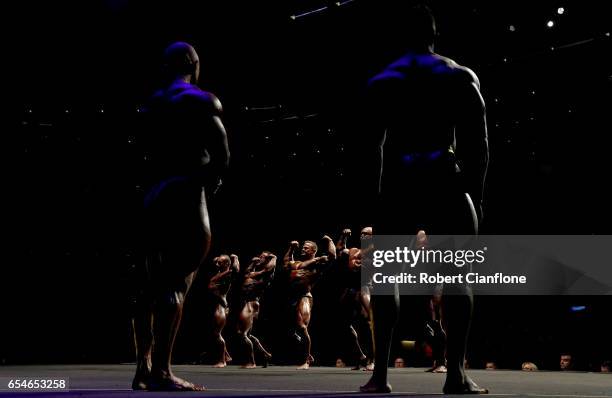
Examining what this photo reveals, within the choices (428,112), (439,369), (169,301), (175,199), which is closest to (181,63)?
(175,199)

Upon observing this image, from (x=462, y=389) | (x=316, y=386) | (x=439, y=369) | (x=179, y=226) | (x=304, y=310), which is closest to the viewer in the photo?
(x=462, y=389)

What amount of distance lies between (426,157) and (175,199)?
1733mm

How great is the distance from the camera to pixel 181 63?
5.79 meters

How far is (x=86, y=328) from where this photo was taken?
17.2m

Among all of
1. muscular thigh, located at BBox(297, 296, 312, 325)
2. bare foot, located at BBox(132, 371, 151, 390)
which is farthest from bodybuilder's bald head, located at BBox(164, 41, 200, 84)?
muscular thigh, located at BBox(297, 296, 312, 325)

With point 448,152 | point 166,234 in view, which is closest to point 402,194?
point 448,152

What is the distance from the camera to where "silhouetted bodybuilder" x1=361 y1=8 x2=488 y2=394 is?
5.02m

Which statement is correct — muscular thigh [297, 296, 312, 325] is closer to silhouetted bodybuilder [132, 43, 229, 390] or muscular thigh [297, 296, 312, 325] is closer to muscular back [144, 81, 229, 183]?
silhouetted bodybuilder [132, 43, 229, 390]

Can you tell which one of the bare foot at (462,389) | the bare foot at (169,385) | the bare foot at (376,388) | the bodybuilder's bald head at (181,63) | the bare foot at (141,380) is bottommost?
the bare foot at (141,380)

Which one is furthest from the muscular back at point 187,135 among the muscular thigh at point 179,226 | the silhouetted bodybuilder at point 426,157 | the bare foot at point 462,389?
the bare foot at point 462,389

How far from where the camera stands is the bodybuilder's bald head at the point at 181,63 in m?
5.79

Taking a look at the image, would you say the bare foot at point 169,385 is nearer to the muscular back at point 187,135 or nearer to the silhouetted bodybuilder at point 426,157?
the silhouetted bodybuilder at point 426,157

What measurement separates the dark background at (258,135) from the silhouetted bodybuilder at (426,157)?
27.1ft

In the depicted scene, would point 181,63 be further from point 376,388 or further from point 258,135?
point 258,135
